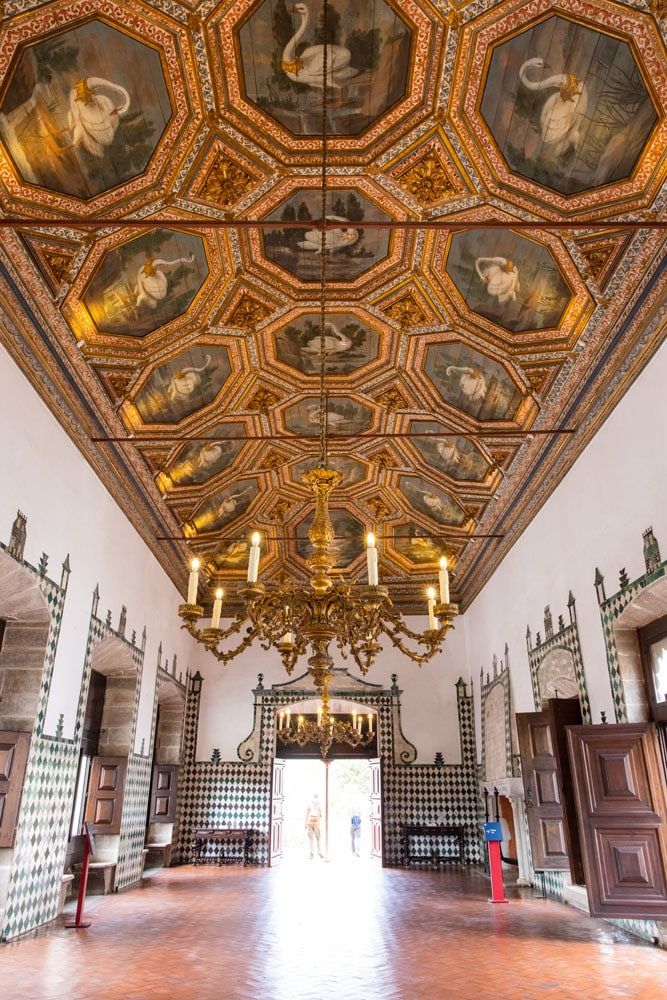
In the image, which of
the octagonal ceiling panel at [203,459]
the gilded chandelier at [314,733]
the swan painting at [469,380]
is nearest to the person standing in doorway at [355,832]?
the gilded chandelier at [314,733]

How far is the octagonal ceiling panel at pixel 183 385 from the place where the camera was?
887cm

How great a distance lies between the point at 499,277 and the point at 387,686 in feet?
35.8

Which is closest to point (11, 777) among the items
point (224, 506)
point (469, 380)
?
point (224, 506)

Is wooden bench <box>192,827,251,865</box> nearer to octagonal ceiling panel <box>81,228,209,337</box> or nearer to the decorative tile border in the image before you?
the decorative tile border

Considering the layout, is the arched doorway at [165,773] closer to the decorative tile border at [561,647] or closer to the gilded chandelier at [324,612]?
the decorative tile border at [561,647]

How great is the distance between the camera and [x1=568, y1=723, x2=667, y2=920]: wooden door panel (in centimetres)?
664

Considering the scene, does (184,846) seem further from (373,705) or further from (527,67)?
(527,67)

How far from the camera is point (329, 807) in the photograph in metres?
16.6

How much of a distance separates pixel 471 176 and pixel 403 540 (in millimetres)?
9188

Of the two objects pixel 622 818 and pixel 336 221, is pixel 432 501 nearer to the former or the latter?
pixel 622 818

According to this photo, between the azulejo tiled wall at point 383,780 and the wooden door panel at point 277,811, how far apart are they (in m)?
0.15

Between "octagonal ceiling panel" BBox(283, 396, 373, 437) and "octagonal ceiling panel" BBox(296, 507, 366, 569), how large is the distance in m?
3.15

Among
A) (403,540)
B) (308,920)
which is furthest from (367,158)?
(403,540)

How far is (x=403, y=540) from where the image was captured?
14.8 meters
